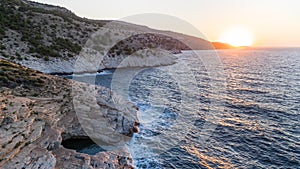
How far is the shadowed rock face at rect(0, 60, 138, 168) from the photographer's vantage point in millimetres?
13828

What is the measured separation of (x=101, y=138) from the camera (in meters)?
20.5

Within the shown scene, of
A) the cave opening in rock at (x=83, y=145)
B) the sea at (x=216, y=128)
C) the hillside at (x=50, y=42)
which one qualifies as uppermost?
the hillside at (x=50, y=42)

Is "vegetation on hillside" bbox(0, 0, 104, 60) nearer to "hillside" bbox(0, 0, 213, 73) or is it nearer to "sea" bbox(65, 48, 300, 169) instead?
"hillside" bbox(0, 0, 213, 73)

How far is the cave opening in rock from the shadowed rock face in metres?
0.43

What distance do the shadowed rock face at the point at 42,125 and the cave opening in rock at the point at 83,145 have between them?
428 millimetres

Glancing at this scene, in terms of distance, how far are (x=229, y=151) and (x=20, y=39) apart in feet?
184

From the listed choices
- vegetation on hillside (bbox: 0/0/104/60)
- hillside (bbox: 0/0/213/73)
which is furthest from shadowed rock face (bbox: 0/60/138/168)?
vegetation on hillside (bbox: 0/0/104/60)

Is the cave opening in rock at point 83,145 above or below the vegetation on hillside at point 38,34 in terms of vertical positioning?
below

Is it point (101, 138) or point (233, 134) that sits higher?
point (233, 134)

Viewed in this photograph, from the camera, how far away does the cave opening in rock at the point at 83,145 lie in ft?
60.5

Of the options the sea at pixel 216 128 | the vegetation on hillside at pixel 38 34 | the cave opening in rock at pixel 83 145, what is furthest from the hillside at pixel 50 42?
the cave opening in rock at pixel 83 145

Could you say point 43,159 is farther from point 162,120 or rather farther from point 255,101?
point 255,101

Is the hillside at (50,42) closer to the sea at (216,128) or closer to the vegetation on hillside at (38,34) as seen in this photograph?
the vegetation on hillside at (38,34)

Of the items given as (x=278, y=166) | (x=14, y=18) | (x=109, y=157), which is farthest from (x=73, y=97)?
(x=14, y=18)
